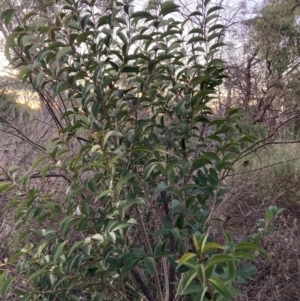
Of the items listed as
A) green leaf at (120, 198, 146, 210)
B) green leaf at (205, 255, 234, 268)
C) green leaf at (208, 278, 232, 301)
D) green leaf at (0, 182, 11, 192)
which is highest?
green leaf at (0, 182, 11, 192)

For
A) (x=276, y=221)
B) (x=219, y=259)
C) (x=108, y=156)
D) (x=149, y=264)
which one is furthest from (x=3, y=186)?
(x=276, y=221)

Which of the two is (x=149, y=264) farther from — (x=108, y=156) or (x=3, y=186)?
(x=3, y=186)

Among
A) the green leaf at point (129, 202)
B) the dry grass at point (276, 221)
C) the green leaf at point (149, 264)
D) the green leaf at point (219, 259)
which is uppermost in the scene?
the green leaf at point (129, 202)

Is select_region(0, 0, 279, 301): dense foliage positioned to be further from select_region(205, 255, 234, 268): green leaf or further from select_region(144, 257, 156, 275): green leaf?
select_region(205, 255, 234, 268): green leaf

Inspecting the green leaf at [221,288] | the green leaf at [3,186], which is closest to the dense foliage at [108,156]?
the green leaf at [3,186]

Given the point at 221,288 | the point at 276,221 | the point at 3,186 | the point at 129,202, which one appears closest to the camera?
the point at 221,288

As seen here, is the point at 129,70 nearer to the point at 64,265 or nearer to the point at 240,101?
the point at 64,265

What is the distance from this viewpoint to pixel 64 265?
151 cm

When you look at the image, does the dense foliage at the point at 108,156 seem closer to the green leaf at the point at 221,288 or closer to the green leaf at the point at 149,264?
the green leaf at the point at 149,264

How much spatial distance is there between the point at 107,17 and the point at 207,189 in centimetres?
79

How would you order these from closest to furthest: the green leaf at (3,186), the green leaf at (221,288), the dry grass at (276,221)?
the green leaf at (221,288)
the green leaf at (3,186)
the dry grass at (276,221)

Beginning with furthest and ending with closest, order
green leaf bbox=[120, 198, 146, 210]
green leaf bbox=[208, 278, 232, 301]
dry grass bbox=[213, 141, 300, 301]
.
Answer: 1. dry grass bbox=[213, 141, 300, 301]
2. green leaf bbox=[120, 198, 146, 210]
3. green leaf bbox=[208, 278, 232, 301]

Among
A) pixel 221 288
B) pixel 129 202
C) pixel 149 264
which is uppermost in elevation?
pixel 129 202

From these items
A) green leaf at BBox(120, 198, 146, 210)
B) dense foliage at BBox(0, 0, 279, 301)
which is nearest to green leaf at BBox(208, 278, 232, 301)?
dense foliage at BBox(0, 0, 279, 301)
